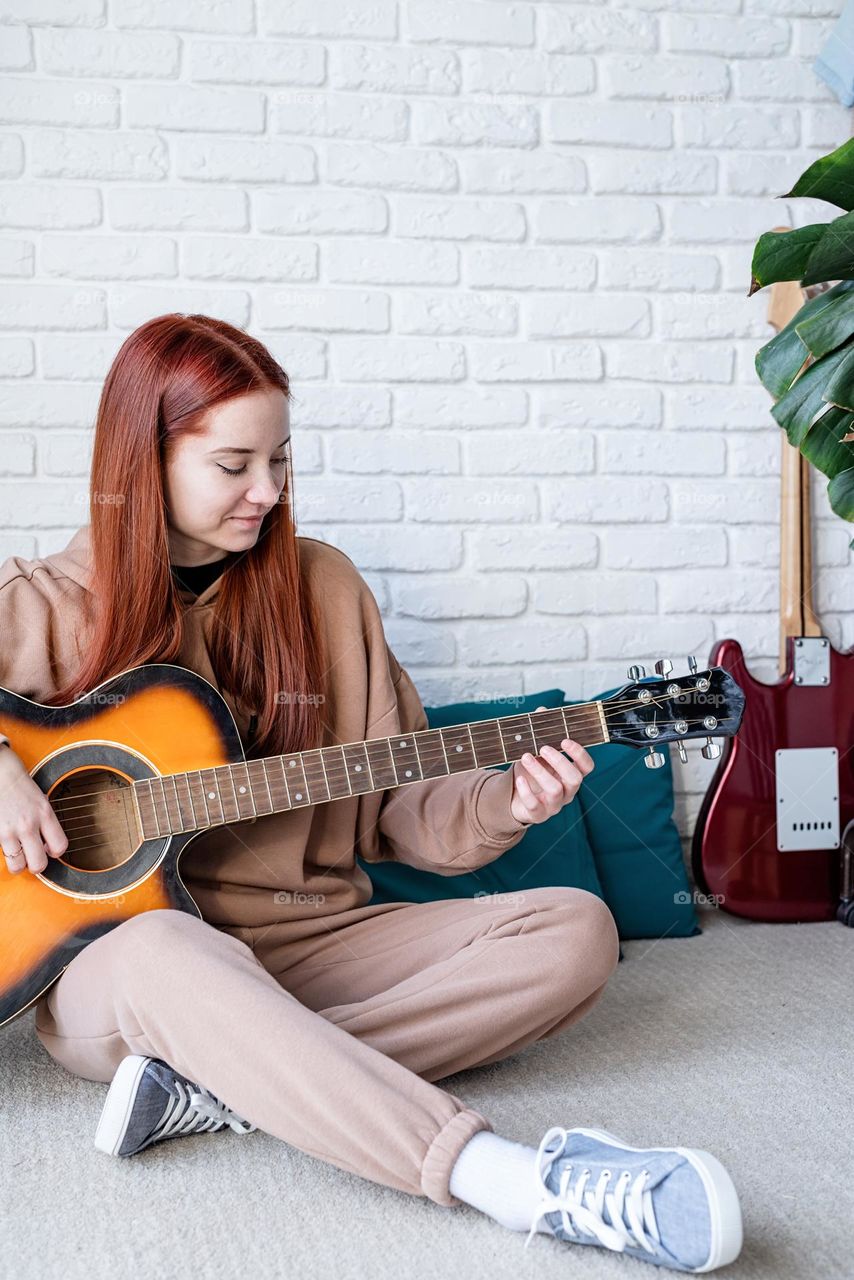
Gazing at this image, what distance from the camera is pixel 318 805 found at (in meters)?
1.57

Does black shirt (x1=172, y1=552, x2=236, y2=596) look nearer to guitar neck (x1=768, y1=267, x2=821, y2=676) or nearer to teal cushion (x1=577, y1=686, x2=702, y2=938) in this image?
teal cushion (x1=577, y1=686, x2=702, y2=938)

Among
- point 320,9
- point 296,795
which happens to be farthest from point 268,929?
point 320,9

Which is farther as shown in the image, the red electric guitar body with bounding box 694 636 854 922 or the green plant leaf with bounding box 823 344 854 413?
the red electric guitar body with bounding box 694 636 854 922

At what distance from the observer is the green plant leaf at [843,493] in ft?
5.51

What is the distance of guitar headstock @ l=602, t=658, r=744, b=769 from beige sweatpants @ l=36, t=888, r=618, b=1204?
219 mm

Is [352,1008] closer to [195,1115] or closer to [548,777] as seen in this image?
[195,1115]

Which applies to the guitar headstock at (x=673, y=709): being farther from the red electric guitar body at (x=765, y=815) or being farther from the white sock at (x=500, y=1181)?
the red electric guitar body at (x=765, y=815)

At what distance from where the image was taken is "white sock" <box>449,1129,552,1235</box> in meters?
1.03

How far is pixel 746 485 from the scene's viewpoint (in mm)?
2197

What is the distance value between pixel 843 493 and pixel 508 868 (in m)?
0.82

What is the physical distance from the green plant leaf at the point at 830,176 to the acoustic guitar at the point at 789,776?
0.54m

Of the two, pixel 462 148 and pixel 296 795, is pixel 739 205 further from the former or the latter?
pixel 296 795

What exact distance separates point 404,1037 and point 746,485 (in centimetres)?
133

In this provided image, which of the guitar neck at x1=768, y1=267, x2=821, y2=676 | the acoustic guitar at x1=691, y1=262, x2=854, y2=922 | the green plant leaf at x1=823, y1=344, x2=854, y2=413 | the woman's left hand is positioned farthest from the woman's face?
the guitar neck at x1=768, y1=267, x2=821, y2=676
